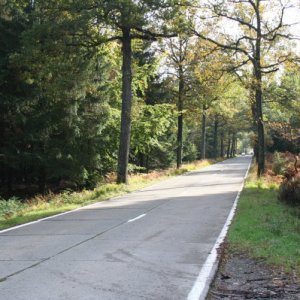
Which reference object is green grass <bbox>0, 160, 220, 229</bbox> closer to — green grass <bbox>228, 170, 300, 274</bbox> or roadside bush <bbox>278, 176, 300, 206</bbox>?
green grass <bbox>228, 170, 300, 274</bbox>

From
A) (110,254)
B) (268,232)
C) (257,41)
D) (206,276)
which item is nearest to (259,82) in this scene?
(257,41)

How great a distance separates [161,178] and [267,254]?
2581cm

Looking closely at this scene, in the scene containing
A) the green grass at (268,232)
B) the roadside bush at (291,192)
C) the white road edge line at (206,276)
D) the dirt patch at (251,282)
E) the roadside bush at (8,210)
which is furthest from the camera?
the roadside bush at (291,192)

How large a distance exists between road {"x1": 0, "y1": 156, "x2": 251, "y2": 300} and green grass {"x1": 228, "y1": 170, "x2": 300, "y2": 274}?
0.64 meters

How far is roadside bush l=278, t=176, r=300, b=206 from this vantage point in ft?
58.7

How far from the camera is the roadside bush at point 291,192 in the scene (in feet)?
58.7

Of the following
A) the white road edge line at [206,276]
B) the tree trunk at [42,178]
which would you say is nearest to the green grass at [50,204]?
the tree trunk at [42,178]

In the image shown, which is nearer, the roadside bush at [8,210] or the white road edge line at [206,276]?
the white road edge line at [206,276]

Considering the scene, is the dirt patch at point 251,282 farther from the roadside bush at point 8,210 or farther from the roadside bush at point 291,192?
the roadside bush at point 291,192

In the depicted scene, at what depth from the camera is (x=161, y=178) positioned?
34344 mm

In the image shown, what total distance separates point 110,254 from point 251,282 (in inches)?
114

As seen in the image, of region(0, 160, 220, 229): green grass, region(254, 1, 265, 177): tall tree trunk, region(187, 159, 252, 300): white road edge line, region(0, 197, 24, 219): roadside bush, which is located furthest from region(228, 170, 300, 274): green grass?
region(254, 1, 265, 177): tall tree trunk

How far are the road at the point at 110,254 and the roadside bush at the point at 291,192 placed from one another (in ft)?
10.2

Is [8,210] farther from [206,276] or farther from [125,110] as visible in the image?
[206,276]
